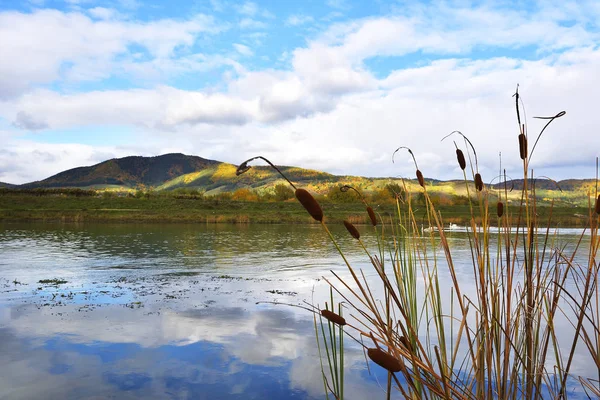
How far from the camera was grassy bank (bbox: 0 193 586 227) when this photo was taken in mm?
41031

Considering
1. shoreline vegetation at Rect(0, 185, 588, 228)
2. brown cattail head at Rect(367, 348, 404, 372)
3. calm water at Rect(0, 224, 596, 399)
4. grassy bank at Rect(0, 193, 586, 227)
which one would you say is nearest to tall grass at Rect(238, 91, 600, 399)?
brown cattail head at Rect(367, 348, 404, 372)

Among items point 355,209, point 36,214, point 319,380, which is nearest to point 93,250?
point 319,380

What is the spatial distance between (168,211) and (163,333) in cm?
4241

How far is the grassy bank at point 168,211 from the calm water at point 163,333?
2589 cm

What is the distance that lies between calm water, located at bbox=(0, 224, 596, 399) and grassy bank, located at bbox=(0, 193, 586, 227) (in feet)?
84.9

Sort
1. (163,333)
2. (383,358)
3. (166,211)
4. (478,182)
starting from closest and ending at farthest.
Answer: (383,358), (478,182), (163,333), (166,211)

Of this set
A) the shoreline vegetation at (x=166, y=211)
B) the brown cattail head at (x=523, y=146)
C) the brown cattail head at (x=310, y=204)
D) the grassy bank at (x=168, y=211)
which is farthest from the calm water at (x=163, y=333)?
the grassy bank at (x=168, y=211)

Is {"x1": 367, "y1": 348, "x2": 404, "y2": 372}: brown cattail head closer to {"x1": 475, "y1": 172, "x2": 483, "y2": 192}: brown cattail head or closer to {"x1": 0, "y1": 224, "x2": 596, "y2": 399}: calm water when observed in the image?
{"x1": 475, "y1": 172, "x2": 483, "y2": 192}: brown cattail head

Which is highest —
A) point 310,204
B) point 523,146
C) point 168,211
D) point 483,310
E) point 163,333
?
point 523,146

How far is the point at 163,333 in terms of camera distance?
6539 millimetres

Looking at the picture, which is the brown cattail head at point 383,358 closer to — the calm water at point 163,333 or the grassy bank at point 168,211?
the calm water at point 163,333

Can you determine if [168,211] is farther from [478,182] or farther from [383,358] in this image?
[383,358]


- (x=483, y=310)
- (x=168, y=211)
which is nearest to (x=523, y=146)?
(x=483, y=310)

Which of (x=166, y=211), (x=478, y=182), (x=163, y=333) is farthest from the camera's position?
(x=166, y=211)
